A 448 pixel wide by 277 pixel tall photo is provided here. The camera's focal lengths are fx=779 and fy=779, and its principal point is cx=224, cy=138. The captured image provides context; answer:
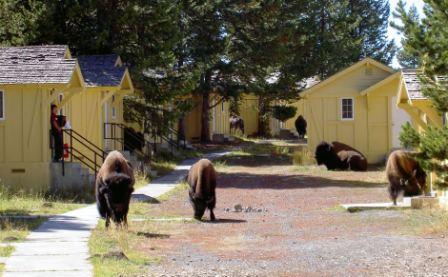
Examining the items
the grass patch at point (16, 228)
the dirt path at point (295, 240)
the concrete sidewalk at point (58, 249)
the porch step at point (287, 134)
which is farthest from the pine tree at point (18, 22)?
the porch step at point (287, 134)

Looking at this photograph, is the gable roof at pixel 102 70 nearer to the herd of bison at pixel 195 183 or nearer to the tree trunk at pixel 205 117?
the herd of bison at pixel 195 183

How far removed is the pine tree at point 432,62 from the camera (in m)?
13.3

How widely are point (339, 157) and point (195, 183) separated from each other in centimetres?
1462

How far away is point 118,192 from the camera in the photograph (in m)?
14.2

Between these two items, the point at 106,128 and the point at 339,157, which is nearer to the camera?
the point at 106,128

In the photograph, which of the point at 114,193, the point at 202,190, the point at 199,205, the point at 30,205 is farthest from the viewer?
the point at 30,205

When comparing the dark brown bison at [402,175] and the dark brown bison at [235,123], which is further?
the dark brown bison at [235,123]

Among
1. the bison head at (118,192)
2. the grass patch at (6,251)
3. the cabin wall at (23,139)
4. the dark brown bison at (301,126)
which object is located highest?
the dark brown bison at (301,126)

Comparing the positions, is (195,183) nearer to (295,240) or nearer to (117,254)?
(295,240)

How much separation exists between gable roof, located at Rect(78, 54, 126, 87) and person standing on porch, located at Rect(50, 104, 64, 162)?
3.30 m

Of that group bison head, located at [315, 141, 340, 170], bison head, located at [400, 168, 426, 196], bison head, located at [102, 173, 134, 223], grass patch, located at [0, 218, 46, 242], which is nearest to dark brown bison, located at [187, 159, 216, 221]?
bison head, located at [102, 173, 134, 223]

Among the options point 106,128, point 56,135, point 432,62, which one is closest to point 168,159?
point 106,128

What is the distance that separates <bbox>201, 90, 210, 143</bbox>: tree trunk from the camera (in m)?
44.0

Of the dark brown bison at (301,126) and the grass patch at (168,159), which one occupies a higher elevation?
the dark brown bison at (301,126)
